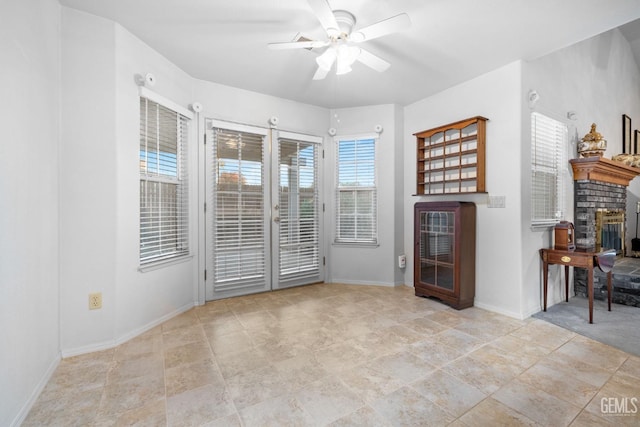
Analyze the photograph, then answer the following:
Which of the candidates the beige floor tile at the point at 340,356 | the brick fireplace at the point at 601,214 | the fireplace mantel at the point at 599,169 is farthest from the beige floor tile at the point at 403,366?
the fireplace mantel at the point at 599,169

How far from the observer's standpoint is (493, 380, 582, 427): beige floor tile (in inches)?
57.7

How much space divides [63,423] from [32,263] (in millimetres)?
895

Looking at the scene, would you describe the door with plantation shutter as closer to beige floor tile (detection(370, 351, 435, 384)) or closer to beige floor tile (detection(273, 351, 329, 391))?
beige floor tile (detection(273, 351, 329, 391))

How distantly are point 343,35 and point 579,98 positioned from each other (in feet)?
11.3

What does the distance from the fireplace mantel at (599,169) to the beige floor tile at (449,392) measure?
3.17 meters

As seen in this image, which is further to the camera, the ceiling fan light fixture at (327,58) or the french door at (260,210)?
the french door at (260,210)

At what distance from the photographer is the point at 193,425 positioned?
142cm

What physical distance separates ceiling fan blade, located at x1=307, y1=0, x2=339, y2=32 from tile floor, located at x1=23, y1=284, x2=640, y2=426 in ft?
7.41

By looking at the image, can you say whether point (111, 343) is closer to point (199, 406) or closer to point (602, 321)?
point (199, 406)

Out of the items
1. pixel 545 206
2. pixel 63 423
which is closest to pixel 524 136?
pixel 545 206

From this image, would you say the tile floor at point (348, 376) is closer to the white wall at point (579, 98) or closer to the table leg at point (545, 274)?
the table leg at point (545, 274)

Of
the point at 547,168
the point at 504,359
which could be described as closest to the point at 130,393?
the point at 504,359

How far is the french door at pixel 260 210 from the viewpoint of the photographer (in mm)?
3309

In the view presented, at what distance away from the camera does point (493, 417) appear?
147 centimetres
